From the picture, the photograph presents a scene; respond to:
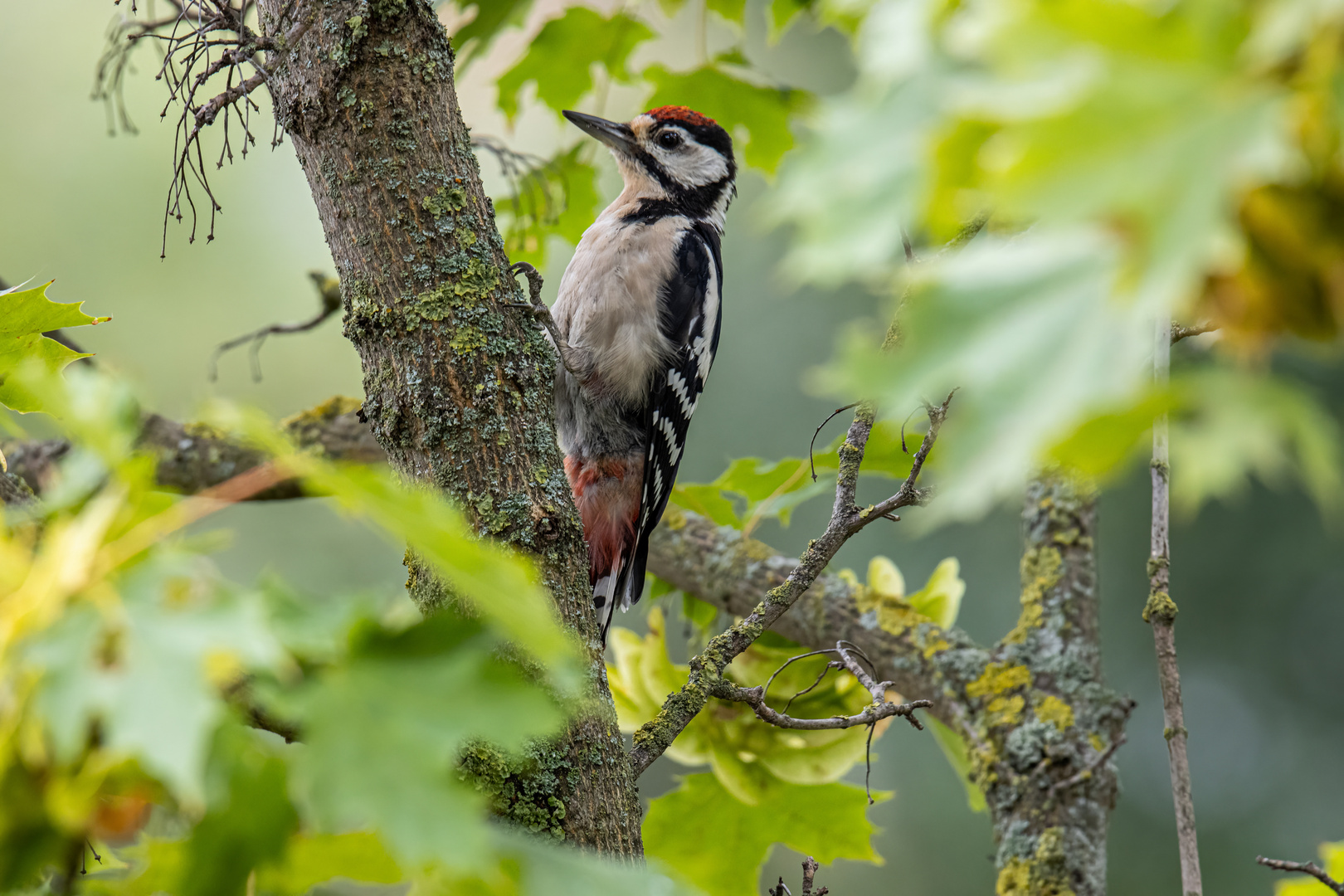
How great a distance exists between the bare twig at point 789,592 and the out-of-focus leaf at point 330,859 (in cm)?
63

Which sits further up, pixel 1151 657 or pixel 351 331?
pixel 1151 657

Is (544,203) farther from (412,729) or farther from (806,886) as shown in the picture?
(412,729)

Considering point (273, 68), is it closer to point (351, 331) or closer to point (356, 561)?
point (351, 331)

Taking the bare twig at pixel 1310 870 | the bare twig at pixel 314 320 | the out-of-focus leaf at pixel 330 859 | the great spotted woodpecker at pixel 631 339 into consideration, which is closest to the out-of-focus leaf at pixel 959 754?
the great spotted woodpecker at pixel 631 339

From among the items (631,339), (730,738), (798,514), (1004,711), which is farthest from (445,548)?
(798,514)

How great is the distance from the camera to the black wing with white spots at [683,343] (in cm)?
249

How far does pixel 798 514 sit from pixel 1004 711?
4.22 metres

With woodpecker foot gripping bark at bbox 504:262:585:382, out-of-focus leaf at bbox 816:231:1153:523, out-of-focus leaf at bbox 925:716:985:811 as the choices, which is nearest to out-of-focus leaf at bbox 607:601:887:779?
out-of-focus leaf at bbox 925:716:985:811

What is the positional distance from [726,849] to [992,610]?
439 cm

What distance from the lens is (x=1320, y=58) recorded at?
1.28ft

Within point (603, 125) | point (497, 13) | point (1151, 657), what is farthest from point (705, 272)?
point (1151, 657)

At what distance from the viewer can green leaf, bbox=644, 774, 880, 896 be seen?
1781 millimetres

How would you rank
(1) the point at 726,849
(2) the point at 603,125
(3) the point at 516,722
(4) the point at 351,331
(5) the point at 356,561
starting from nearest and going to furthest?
(3) the point at 516,722
(4) the point at 351,331
(1) the point at 726,849
(2) the point at 603,125
(5) the point at 356,561

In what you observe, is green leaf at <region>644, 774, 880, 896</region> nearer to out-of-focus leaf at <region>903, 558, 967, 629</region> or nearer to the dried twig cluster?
out-of-focus leaf at <region>903, 558, 967, 629</region>
